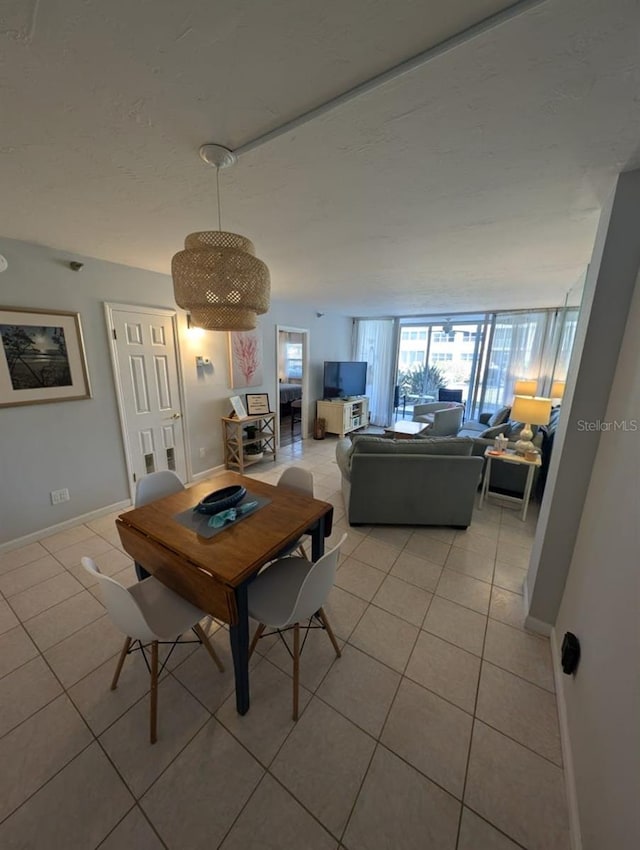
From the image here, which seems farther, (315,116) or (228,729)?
(228,729)

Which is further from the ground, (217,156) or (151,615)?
(217,156)

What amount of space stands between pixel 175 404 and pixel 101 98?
2848 millimetres

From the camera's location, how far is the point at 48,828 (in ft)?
3.52

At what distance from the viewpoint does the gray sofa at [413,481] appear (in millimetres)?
2727

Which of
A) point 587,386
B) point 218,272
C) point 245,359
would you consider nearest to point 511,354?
point 587,386

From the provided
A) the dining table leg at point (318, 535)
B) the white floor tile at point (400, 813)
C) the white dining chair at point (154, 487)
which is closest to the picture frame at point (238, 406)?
the white dining chair at point (154, 487)

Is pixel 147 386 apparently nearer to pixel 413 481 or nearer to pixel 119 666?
pixel 119 666

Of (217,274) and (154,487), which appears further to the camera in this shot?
(154,487)

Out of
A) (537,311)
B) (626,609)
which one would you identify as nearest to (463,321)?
(537,311)

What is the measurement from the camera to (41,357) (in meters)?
2.51

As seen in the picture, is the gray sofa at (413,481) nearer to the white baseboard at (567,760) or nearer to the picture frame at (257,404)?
the white baseboard at (567,760)

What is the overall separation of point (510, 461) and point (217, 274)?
3234mm

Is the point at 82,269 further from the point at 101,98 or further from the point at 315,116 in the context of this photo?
the point at 315,116

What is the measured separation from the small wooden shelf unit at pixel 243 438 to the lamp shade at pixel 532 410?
3106mm
